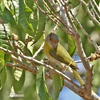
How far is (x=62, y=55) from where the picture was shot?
7.41 ft

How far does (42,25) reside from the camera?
208 cm

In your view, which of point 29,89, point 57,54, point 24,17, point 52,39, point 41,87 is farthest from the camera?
point 29,89

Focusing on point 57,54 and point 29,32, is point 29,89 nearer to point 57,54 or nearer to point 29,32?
point 57,54

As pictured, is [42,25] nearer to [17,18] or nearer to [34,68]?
[17,18]

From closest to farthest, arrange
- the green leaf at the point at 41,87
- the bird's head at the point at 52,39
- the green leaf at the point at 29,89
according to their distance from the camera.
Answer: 1. the green leaf at the point at 41,87
2. the bird's head at the point at 52,39
3. the green leaf at the point at 29,89

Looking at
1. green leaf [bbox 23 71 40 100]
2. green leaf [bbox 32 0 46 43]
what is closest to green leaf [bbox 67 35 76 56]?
green leaf [bbox 32 0 46 43]

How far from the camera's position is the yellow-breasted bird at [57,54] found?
2199 mm

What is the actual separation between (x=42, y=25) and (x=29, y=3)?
0.17 metres

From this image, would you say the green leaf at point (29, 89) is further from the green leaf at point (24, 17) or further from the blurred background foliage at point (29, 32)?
the green leaf at point (24, 17)

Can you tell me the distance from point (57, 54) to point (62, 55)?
0.06 m

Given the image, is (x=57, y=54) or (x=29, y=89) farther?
(x=29, y=89)

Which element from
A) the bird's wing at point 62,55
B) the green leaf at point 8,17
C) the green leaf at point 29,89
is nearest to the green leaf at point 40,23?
the green leaf at point 8,17

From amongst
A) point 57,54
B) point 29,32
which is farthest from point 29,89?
point 29,32

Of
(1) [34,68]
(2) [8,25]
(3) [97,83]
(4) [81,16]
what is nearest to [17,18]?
(2) [8,25]
